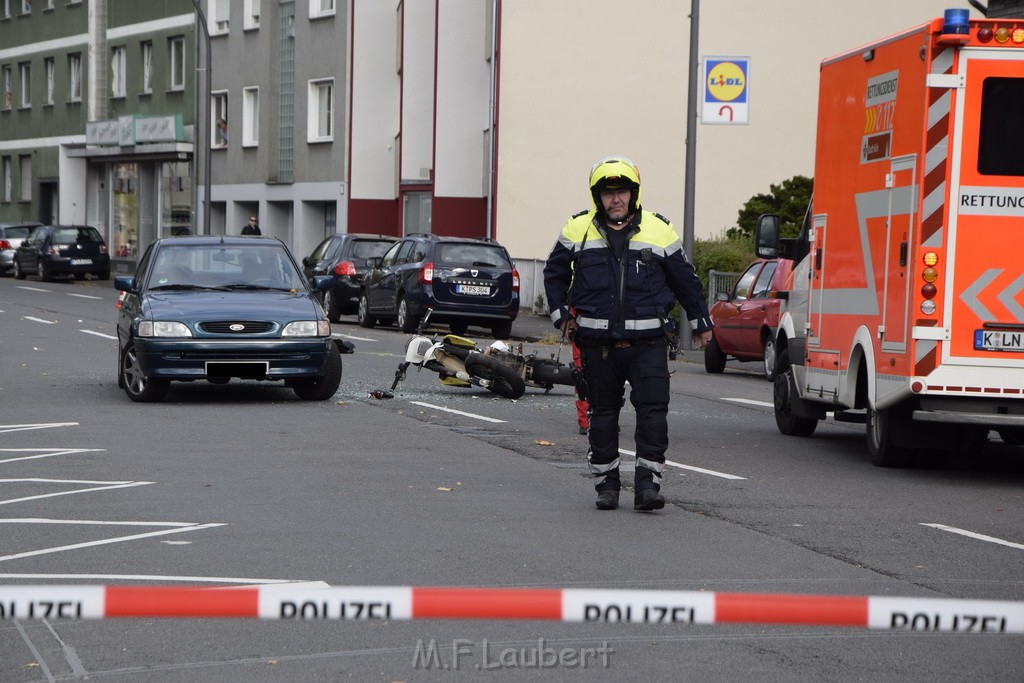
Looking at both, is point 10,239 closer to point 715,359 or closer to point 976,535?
point 715,359

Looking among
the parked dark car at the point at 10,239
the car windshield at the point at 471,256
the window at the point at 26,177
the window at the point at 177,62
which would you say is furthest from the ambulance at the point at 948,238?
the window at the point at 26,177

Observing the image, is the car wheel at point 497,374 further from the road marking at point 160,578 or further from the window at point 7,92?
the window at point 7,92

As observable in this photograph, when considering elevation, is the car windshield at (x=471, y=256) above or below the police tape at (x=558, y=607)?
above

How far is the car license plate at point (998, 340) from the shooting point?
10.6m

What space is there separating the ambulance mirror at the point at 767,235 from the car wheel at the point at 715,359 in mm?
8966

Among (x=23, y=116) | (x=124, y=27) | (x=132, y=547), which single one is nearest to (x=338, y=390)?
(x=132, y=547)

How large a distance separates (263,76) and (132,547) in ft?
140

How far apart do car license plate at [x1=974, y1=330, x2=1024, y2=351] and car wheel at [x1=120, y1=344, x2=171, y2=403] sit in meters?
7.43

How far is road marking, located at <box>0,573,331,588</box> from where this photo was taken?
6.76 m

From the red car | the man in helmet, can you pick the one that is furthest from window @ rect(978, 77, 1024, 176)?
the red car

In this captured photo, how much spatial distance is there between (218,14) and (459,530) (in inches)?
1788

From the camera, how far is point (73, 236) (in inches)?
1903

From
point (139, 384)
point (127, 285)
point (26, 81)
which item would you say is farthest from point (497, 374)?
point (26, 81)

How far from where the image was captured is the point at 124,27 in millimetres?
57469
